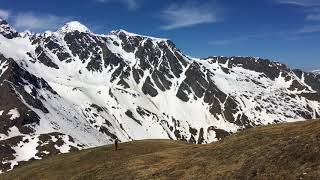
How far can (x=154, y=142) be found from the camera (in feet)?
279

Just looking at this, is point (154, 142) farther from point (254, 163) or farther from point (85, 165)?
point (254, 163)

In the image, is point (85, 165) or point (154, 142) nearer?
point (85, 165)

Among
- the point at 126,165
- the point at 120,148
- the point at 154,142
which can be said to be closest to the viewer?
the point at 126,165

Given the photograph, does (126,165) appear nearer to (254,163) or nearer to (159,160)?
(159,160)

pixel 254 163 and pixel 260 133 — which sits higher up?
pixel 260 133

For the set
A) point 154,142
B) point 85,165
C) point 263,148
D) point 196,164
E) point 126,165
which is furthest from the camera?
point 154,142

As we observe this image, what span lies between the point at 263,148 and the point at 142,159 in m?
19.8

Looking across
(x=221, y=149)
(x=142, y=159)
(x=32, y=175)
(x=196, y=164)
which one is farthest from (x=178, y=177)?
(x=32, y=175)

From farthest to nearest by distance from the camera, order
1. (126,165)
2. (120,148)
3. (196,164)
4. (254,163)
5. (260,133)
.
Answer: (120,148) → (126,165) → (260,133) → (196,164) → (254,163)

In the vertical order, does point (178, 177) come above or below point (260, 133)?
below

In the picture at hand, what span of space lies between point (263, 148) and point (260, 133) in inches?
336

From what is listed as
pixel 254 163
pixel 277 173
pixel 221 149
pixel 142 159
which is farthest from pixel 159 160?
pixel 277 173

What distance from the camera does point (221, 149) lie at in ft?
162

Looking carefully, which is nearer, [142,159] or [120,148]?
[142,159]
